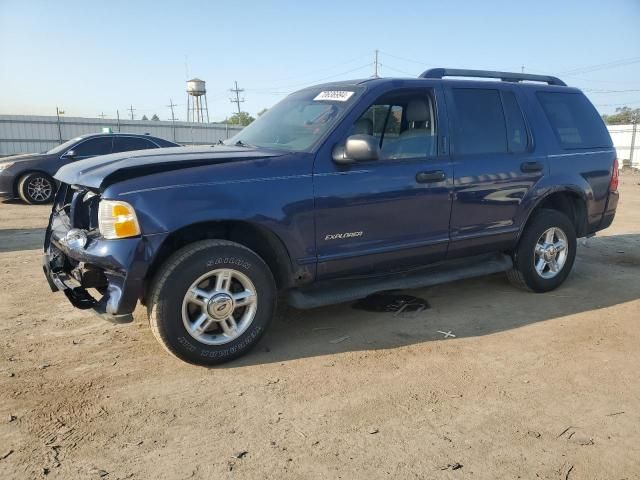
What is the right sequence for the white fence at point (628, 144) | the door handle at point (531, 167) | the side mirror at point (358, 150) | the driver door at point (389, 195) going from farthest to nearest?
the white fence at point (628, 144)
the door handle at point (531, 167)
the driver door at point (389, 195)
the side mirror at point (358, 150)

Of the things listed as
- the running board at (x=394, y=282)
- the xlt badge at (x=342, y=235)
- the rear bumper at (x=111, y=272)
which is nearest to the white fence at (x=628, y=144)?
the running board at (x=394, y=282)

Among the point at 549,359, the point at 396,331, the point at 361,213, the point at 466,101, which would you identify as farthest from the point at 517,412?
the point at 466,101

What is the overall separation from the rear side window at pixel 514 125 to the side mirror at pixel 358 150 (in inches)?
69.9

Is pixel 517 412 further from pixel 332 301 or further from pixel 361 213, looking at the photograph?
pixel 361 213

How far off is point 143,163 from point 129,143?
8903 mm

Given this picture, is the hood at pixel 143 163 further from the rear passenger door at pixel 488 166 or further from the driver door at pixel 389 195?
the rear passenger door at pixel 488 166

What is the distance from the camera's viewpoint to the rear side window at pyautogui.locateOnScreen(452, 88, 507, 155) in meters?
4.69

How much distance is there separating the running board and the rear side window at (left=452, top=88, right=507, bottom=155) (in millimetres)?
1036

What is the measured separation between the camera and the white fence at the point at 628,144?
3000 cm

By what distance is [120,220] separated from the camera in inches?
131

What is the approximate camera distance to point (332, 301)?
4020mm

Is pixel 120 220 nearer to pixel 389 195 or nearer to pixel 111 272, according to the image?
pixel 111 272

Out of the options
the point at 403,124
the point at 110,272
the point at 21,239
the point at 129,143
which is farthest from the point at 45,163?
the point at 403,124

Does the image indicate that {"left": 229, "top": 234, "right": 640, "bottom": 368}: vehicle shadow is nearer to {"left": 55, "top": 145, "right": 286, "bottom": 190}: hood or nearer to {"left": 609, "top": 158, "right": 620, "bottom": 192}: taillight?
{"left": 609, "top": 158, "right": 620, "bottom": 192}: taillight
